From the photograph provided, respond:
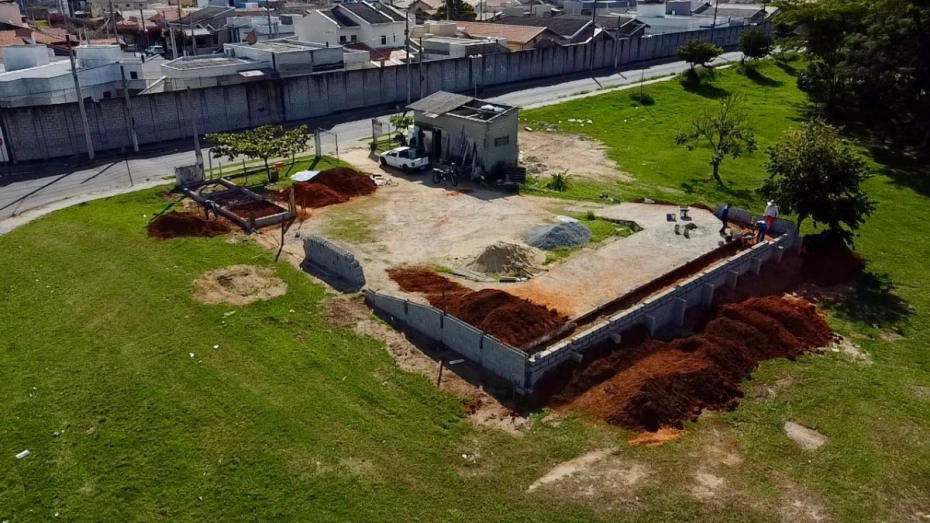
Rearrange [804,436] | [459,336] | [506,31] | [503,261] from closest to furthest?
[804,436], [459,336], [503,261], [506,31]

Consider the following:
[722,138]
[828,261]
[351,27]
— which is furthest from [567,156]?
[351,27]

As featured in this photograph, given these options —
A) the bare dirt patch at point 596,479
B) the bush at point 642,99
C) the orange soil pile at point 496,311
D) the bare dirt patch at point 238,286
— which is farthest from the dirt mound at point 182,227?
the bush at point 642,99

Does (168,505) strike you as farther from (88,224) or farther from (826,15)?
(826,15)

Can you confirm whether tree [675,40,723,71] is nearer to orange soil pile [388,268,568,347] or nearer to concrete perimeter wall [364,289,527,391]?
orange soil pile [388,268,568,347]

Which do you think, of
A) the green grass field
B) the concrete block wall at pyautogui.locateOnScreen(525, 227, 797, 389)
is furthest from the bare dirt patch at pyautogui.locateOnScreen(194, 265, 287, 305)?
the concrete block wall at pyautogui.locateOnScreen(525, 227, 797, 389)

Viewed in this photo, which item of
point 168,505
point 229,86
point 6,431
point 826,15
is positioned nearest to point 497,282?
point 168,505

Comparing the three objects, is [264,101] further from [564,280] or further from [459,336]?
[459,336]
